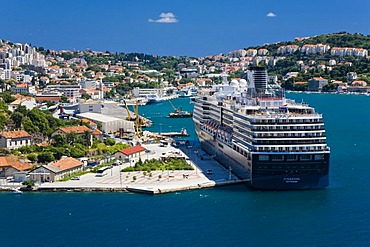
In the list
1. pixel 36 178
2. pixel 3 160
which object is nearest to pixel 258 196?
pixel 36 178

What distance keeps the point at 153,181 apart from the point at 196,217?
549cm

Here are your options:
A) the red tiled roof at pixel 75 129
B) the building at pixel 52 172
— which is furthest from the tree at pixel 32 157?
the red tiled roof at pixel 75 129

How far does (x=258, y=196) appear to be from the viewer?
2542 cm

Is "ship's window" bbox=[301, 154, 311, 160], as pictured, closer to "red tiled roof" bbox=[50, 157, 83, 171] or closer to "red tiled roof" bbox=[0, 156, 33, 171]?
"red tiled roof" bbox=[50, 157, 83, 171]

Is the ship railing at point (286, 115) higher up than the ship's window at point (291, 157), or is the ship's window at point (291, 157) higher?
the ship railing at point (286, 115)

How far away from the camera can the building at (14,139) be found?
113 feet

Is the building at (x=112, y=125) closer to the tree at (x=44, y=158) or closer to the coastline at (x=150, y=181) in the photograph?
the tree at (x=44, y=158)

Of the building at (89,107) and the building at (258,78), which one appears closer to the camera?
the building at (258,78)

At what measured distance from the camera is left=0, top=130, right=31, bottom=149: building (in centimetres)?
3444

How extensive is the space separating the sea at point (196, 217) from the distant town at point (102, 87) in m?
4.61

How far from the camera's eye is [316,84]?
11369 centimetres

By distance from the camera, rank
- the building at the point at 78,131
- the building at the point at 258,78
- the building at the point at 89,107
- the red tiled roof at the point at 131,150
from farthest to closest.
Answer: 1. the building at the point at 89,107
2. the building at the point at 78,131
3. the red tiled roof at the point at 131,150
4. the building at the point at 258,78

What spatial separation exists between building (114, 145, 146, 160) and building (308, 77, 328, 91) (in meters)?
82.4

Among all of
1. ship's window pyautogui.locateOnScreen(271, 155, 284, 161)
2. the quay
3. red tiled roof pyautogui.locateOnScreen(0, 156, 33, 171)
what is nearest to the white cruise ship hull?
ship's window pyautogui.locateOnScreen(271, 155, 284, 161)
